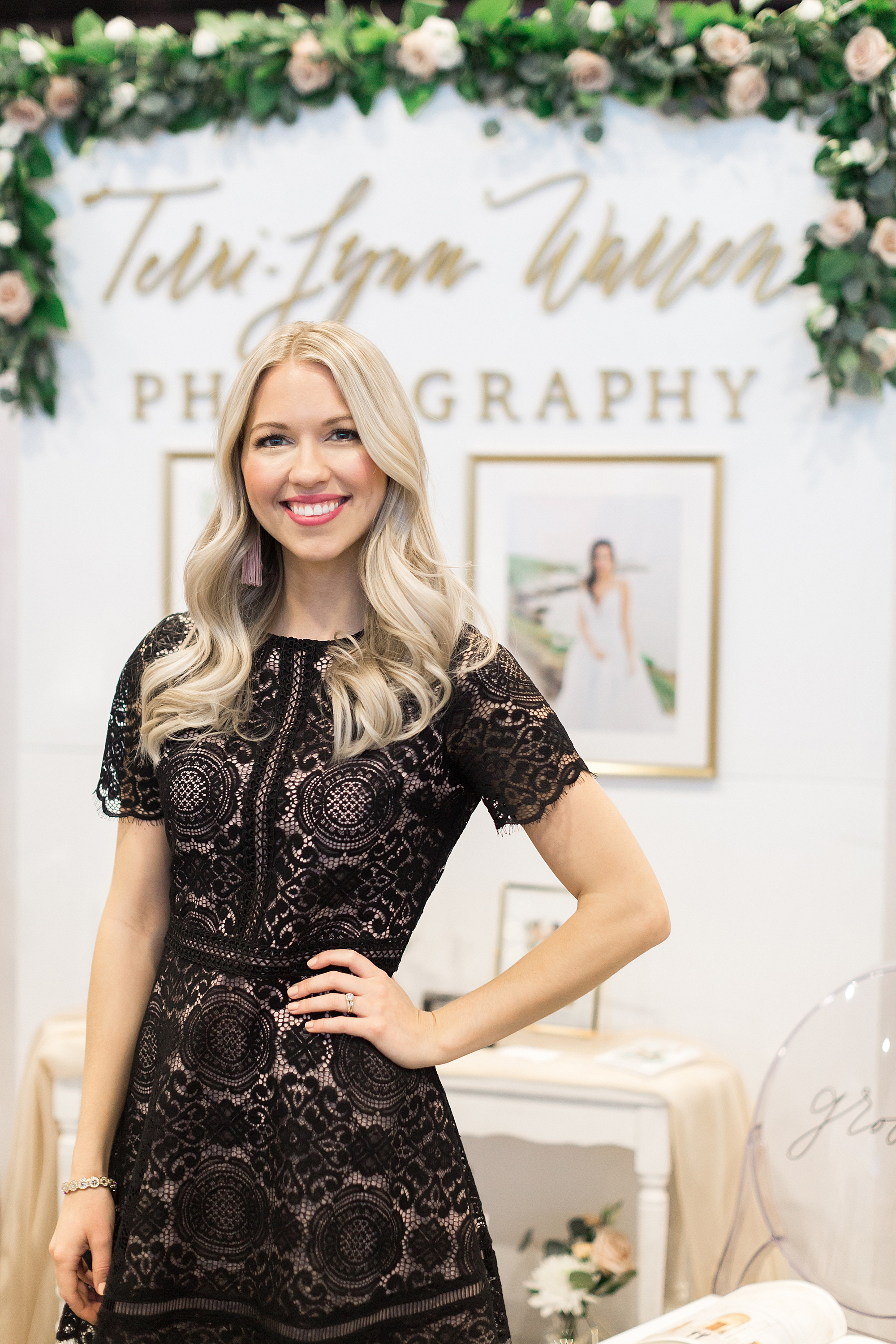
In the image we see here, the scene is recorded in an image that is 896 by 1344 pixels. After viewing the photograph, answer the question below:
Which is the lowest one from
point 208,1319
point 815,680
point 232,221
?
point 208,1319

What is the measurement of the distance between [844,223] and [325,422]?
5.36 ft

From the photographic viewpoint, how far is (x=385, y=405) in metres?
1.40

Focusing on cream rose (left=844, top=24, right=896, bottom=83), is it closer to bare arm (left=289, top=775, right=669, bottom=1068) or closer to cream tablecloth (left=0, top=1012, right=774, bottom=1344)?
bare arm (left=289, top=775, right=669, bottom=1068)

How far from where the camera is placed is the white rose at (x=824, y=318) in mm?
2537

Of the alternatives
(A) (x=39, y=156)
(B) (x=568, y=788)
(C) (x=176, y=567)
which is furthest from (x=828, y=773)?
(A) (x=39, y=156)

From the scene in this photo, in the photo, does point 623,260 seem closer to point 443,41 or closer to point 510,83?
point 510,83

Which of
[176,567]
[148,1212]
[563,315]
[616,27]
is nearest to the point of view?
[148,1212]

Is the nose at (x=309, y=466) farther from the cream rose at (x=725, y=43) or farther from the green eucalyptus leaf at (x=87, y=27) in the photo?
the green eucalyptus leaf at (x=87, y=27)

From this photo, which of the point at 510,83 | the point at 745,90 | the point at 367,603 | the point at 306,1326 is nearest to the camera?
the point at 306,1326

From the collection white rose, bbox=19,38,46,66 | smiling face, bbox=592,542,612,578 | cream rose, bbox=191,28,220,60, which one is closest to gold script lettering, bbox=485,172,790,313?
smiling face, bbox=592,542,612,578

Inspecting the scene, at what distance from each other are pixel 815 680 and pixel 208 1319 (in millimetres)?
1890

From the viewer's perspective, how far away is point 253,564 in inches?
60.0

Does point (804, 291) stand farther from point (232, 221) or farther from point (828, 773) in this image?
point (232, 221)

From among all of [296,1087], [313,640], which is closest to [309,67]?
[313,640]
